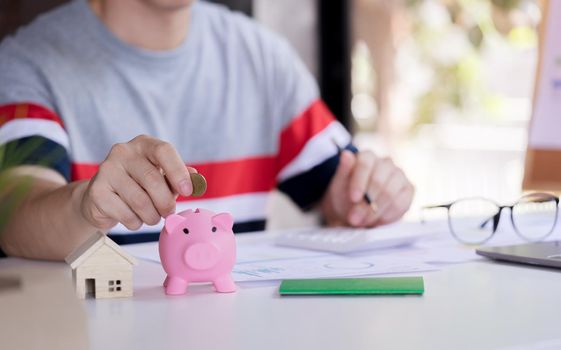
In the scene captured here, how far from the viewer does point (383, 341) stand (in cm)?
68

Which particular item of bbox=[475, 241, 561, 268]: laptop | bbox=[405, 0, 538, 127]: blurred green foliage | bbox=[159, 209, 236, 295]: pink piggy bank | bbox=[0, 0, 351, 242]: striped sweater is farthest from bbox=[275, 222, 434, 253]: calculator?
bbox=[405, 0, 538, 127]: blurred green foliage

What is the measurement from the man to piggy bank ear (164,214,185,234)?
29cm

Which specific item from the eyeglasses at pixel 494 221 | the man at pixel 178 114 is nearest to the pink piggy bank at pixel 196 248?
the man at pixel 178 114

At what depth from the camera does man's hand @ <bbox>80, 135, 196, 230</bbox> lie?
88 cm

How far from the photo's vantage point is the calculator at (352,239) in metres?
1.12

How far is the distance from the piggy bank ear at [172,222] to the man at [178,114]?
0.29m

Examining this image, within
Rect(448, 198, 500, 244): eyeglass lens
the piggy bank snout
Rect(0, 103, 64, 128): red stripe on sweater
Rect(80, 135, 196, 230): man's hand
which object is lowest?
Rect(448, 198, 500, 244): eyeglass lens

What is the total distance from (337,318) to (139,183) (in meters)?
0.27

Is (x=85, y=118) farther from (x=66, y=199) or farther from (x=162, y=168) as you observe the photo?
(x=162, y=168)

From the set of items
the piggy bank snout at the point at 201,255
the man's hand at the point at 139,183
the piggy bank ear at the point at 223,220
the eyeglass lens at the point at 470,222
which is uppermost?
the man's hand at the point at 139,183

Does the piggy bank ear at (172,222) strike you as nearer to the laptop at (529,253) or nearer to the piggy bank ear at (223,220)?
the piggy bank ear at (223,220)

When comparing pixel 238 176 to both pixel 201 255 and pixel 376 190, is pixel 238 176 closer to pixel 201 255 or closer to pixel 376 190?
pixel 376 190

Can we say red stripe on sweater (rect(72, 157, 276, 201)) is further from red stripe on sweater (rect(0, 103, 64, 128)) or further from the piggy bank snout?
the piggy bank snout

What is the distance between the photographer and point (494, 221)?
3.91 feet
